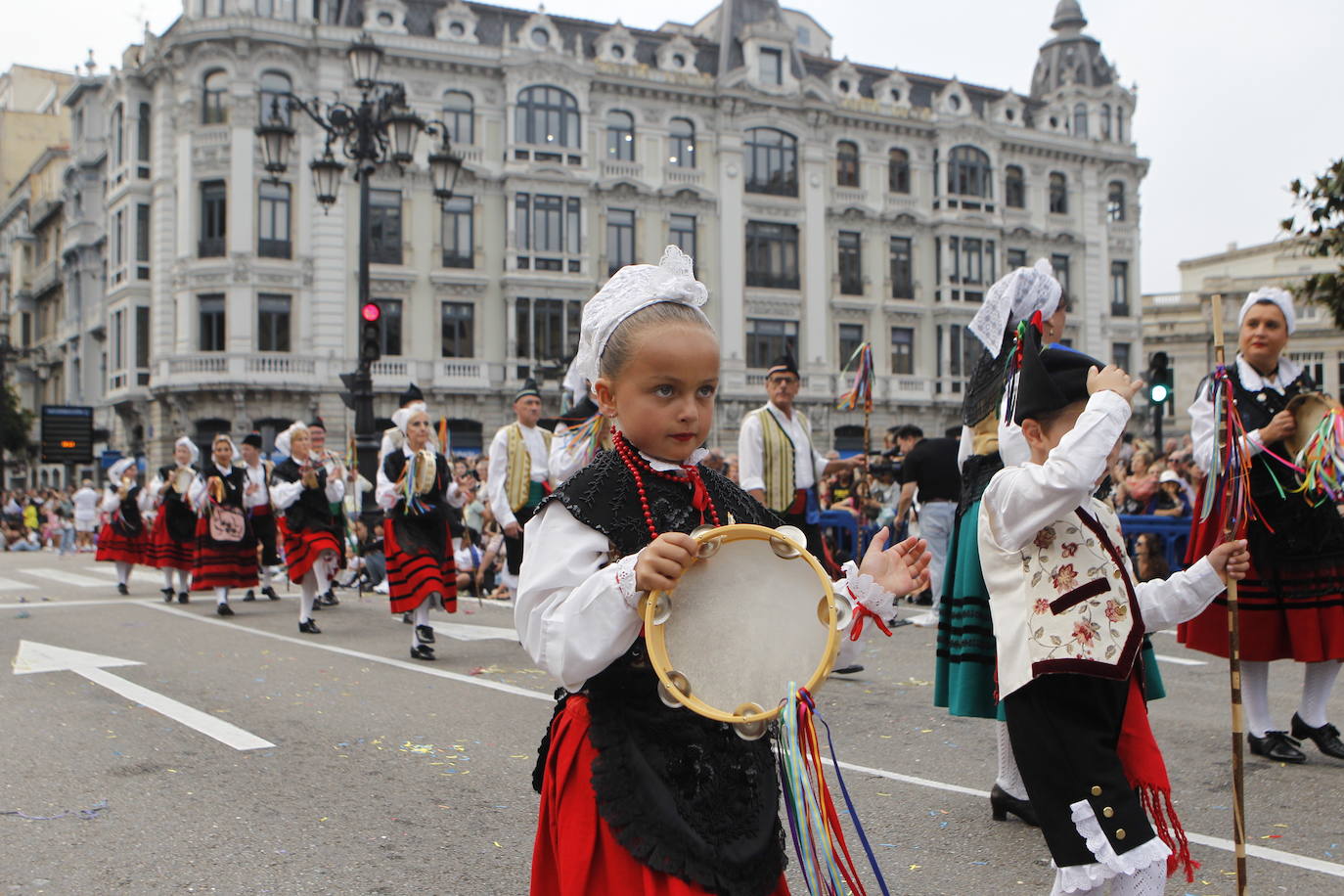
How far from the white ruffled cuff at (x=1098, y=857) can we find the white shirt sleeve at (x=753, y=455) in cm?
537

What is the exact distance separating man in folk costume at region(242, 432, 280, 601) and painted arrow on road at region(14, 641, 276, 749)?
338cm

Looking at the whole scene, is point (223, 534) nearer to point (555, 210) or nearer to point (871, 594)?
point (871, 594)

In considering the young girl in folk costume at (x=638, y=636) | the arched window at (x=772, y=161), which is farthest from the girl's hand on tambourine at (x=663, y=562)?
the arched window at (x=772, y=161)

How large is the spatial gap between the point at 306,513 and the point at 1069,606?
970 cm

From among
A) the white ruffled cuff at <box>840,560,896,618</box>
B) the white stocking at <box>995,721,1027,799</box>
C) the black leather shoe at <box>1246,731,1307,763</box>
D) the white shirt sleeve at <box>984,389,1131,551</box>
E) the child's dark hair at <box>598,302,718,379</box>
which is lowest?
the black leather shoe at <box>1246,731,1307,763</box>

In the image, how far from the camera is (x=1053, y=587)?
3221 millimetres

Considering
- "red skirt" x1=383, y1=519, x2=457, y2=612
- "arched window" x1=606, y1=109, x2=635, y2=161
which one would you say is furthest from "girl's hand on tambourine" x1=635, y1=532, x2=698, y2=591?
"arched window" x1=606, y1=109, x2=635, y2=161

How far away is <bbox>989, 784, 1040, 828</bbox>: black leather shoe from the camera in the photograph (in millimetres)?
4562

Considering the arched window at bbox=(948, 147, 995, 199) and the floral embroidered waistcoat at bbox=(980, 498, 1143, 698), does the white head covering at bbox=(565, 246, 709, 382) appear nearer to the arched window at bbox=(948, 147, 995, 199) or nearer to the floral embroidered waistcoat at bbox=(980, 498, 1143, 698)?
the floral embroidered waistcoat at bbox=(980, 498, 1143, 698)

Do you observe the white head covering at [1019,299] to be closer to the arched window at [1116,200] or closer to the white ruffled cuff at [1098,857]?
the white ruffled cuff at [1098,857]

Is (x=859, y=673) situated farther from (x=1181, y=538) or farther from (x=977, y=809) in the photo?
(x=1181, y=538)

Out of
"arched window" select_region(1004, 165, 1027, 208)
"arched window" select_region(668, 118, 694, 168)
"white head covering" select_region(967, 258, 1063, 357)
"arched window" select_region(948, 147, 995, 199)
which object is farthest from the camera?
"arched window" select_region(1004, 165, 1027, 208)

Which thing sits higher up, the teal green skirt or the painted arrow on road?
the teal green skirt

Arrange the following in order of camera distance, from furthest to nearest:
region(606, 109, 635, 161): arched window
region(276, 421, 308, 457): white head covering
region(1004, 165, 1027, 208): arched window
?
region(1004, 165, 1027, 208): arched window < region(606, 109, 635, 161): arched window < region(276, 421, 308, 457): white head covering
